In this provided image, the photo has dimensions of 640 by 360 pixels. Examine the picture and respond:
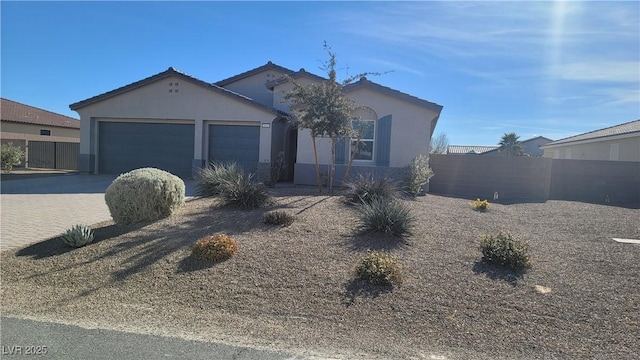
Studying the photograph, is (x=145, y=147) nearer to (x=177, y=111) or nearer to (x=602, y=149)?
(x=177, y=111)

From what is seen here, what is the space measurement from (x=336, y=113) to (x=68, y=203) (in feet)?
26.2

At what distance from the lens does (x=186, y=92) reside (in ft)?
61.3

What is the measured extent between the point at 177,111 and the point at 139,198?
1127 cm

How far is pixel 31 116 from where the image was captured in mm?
33062

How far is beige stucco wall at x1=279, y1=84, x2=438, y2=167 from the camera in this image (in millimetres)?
15961

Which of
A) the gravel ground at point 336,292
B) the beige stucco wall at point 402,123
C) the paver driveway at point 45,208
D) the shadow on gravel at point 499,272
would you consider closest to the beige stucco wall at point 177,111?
the paver driveway at point 45,208

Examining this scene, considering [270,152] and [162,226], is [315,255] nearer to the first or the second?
[162,226]

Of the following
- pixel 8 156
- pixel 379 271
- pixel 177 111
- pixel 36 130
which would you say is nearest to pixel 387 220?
pixel 379 271

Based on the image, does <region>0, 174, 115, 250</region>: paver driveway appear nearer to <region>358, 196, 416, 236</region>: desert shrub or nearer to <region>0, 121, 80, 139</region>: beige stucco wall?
<region>358, 196, 416, 236</region>: desert shrub

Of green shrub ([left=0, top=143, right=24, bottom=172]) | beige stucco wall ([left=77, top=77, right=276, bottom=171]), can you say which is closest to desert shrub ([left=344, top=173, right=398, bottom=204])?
beige stucco wall ([left=77, top=77, right=276, bottom=171])

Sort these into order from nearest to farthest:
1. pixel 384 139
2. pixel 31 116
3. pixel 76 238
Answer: pixel 76 238 → pixel 384 139 → pixel 31 116

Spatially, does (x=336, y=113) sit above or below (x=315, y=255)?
above

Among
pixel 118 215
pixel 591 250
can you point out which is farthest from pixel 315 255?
pixel 591 250

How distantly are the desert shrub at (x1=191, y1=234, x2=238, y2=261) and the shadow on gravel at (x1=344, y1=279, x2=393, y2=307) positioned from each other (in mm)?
2047
